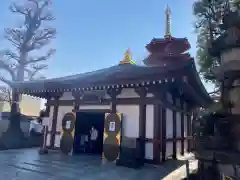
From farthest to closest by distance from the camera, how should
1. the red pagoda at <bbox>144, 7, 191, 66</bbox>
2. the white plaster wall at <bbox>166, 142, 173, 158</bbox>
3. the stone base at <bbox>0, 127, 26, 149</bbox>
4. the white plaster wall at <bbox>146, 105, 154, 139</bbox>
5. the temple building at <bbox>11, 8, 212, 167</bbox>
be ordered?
the red pagoda at <bbox>144, 7, 191, 66</bbox> → the stone base at <bbox>0, 127, 26, 149</bbox> → the white plaster wall at <bbox>166, 142, 173, 158</bbox> → the white plaster wall at <bbox>146, 105, 154, 139</bbox> → the temple building at <bbox>11, 8, 212, 167</bbox>

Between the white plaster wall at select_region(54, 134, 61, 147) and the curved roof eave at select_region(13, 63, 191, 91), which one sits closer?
the curved roof eave at select_region(13, 63, 191, 91)

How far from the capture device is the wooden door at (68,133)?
9.64 metres

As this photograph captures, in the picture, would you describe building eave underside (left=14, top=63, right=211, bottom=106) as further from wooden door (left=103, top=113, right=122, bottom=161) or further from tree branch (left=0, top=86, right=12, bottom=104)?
tree branch (left=0, top=86, right=12, bottom=104)

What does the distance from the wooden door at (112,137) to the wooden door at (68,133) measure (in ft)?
6.71

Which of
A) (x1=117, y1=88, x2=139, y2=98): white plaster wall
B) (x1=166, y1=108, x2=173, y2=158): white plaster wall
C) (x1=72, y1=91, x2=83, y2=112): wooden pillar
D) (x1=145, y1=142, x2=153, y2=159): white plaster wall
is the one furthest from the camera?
(x1=72, y1=91, x2=83, y2=112): wooden pillar

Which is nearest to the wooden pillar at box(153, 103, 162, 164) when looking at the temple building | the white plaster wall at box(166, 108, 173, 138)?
the temple building

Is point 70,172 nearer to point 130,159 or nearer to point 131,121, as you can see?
point 130,159

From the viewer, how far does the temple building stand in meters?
7.65

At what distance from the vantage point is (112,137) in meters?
8.48

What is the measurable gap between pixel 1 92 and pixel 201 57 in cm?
1792

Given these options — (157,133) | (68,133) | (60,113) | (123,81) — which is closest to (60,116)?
(60,113)

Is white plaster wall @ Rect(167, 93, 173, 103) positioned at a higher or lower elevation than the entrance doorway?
higher

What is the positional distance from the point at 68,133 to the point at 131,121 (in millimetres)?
3480

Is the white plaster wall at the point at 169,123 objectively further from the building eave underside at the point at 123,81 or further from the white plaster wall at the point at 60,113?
the white plaster wall at the point at 60,113
